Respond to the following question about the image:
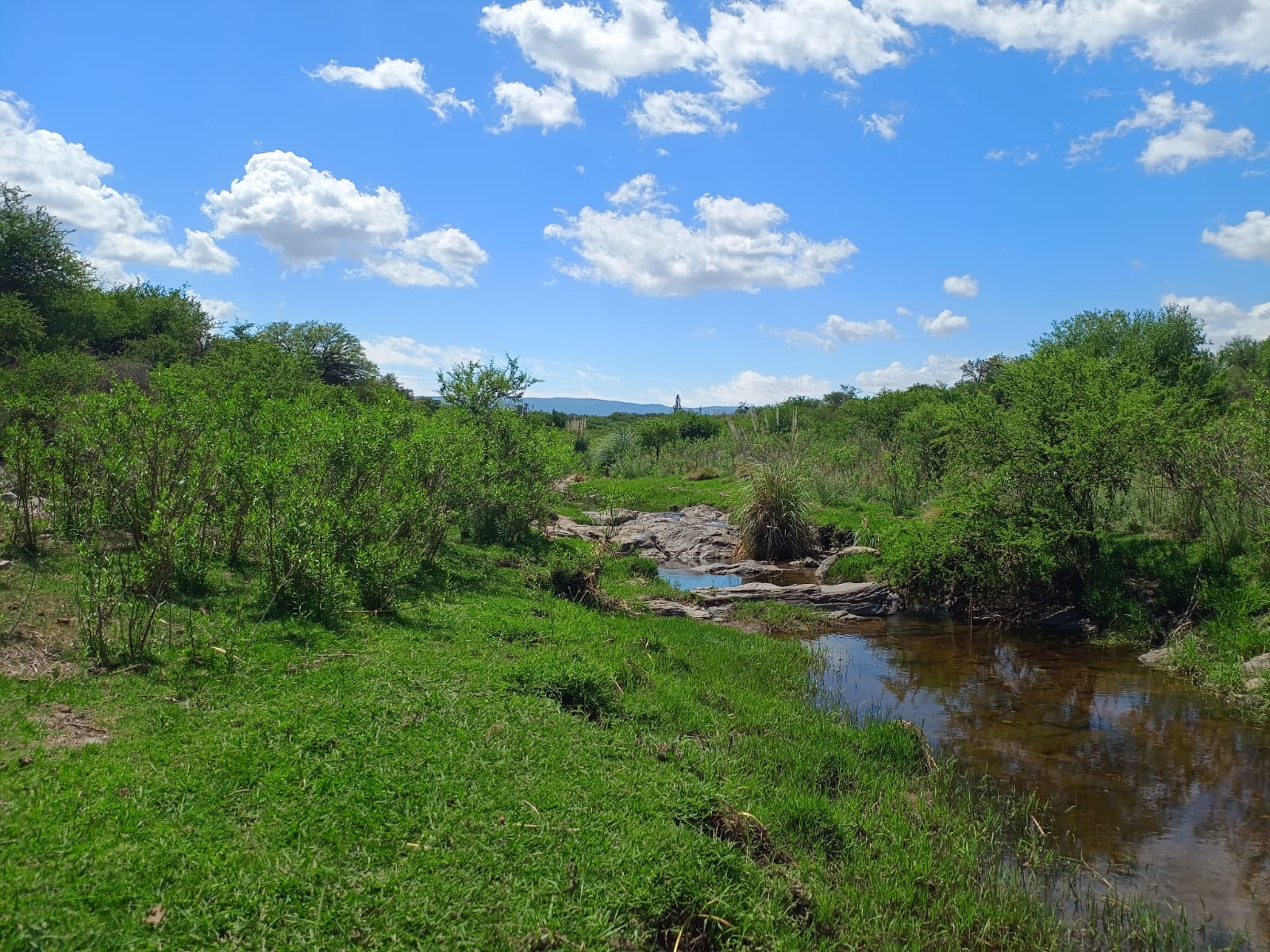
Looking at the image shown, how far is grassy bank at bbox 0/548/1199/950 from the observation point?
4039 millimetres

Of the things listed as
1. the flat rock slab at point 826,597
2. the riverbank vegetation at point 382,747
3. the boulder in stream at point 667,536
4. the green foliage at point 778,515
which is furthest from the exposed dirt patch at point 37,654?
the green foliage at point 778,515

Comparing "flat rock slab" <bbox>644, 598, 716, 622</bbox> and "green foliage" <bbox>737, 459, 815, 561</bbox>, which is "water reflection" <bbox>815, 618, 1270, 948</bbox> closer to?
"flat rock slab" <bbox>644, 598, 716, 622</bbox>

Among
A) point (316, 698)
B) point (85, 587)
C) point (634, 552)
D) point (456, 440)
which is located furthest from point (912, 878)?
point (634, 552)

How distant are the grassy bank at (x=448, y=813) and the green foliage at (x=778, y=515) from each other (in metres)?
12.2

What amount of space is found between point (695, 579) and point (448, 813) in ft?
46.3

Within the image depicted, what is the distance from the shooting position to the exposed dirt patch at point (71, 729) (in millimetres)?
5348

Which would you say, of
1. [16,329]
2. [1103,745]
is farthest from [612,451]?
[1103,745]

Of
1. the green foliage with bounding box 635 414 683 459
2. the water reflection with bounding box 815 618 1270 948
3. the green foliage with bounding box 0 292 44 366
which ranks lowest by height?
the water reflection with bounding box 815 618 1270 948

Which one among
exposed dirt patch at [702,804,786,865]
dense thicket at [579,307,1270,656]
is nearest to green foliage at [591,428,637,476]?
dense thicket at [579,307,1270,656]

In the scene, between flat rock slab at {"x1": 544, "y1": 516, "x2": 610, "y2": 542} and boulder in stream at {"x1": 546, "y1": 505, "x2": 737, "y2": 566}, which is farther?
boulder in stream at {"x1": 546, "y1": 505, "x2": 737, "y2": 566}

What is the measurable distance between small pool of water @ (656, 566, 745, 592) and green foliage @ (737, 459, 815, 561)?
1.89 m

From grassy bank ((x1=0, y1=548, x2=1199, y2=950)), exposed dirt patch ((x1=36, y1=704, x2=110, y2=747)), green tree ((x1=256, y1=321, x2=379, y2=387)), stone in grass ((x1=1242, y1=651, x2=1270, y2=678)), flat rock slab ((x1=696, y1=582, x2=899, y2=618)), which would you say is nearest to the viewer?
grassy bank ((x1=0, y1=548, x2=1199, y2=950))

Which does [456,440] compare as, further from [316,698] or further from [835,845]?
[835,845]

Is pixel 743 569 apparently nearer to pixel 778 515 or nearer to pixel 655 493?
pixel 778 515
